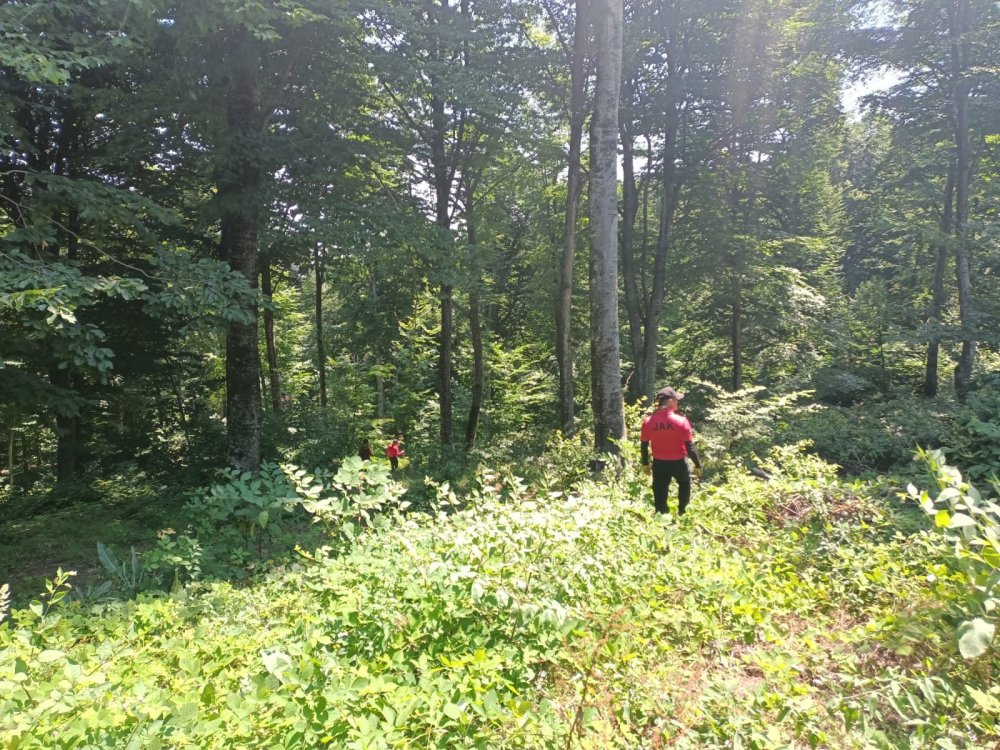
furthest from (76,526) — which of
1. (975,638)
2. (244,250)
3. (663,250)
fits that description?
(663,250)

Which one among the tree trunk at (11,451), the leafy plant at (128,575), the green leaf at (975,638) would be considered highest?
the green leaf at (975,638)

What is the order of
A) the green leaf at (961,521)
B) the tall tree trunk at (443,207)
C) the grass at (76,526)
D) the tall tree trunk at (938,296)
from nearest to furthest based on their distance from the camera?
the green leaf at (961,521), the grass at (76,526), the tall tree trunk at (443,207), the tall tree trunk at (938,296)

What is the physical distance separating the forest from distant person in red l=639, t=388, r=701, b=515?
43cm

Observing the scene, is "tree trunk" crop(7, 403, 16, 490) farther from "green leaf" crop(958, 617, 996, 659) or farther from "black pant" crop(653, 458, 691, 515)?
"green leaf" crop(958, 617, 996, 659)

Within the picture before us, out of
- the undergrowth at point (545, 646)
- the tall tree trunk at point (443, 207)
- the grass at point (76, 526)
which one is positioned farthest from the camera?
the tall tree trunk at point (443, 207)

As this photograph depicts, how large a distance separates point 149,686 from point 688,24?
18.3 meters

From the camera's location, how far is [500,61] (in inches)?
526

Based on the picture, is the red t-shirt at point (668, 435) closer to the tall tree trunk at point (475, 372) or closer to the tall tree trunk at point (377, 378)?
the tall tree trunk at point (475, 372)

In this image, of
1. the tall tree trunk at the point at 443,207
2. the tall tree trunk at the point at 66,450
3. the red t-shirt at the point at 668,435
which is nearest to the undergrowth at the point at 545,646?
the red t-shirt at the point at 668,435

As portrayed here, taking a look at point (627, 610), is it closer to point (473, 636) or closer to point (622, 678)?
point (622, 678)

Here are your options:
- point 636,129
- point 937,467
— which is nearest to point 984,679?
point 937,467

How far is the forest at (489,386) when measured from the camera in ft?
9.10

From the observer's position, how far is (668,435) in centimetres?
623

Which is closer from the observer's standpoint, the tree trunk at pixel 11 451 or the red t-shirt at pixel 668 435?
the red t-shirt at pixel 668 435
